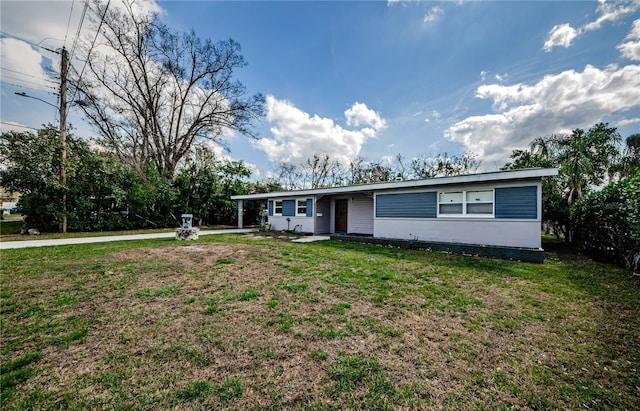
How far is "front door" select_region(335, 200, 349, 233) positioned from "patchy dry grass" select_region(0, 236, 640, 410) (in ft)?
27.4

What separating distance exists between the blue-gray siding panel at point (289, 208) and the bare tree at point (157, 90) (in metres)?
10.3

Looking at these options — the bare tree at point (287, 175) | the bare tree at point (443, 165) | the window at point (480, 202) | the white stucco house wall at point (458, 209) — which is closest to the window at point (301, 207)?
the white stucco house wall at point (458, 209)

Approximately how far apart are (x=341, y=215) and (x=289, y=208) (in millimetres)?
3261

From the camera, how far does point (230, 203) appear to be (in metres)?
18.9

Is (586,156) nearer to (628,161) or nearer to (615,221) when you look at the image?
(628,161)

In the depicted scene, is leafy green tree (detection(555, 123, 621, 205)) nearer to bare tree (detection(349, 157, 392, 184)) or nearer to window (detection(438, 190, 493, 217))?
window (detection(438, 190, 493, 217))

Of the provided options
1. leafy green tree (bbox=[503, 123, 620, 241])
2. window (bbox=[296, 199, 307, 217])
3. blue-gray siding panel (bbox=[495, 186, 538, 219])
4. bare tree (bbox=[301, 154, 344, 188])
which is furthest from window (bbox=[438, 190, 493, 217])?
bare tree (bbox=[301, 154, 344, 188])

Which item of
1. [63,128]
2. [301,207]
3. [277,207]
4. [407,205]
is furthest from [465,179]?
[63,128]

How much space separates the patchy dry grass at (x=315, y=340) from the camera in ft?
6.24

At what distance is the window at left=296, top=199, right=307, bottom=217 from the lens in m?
13.8

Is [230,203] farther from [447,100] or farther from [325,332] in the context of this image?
[325,332]

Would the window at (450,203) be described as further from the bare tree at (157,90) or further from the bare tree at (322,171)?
the bare tree at (157,90)

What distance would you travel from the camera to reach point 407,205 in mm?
9711

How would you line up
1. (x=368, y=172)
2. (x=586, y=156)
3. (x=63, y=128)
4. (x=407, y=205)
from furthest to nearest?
(x=368, y=172) → (x=586, y=156) → (x=63, y=128) → (x=407, y=205)
